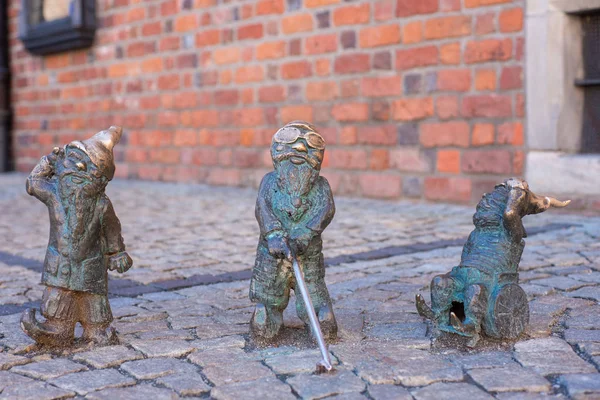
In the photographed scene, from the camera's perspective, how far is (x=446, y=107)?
23.5ft

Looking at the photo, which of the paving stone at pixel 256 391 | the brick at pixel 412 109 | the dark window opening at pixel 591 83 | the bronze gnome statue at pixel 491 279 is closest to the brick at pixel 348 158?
the brick at pixel 412 109

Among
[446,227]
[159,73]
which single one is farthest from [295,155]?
[159,73]

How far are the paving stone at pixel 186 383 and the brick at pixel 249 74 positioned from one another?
21.3ft

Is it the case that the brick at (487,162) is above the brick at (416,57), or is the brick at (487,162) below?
below

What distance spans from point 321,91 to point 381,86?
80cm

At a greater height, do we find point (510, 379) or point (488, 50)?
point (488, 50)

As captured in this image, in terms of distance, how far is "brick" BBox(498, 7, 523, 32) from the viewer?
21.7 feet

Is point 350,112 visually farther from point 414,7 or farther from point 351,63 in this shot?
point 414,7

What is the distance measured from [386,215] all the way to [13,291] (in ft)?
11.6

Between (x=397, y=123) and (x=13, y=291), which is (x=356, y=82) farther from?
(x=13, y=291)

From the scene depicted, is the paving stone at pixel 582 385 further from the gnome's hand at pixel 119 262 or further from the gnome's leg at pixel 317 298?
the gnome's hand at pixel 119 262

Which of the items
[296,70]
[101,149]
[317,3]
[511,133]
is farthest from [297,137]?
[296,70]

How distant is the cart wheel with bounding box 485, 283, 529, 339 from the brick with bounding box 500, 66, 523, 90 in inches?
157

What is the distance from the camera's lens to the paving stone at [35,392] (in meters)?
2.54
